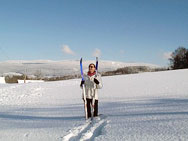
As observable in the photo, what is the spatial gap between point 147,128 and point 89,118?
208 centimetres

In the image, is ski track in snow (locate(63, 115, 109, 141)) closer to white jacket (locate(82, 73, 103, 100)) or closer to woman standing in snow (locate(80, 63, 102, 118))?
woman standing in snow (locate(80, 63, 102, 118))

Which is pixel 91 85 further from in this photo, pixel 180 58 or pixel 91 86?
pixel 180 58

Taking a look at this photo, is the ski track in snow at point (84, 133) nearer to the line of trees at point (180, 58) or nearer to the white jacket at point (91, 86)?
the white jacket at point (91, 86)

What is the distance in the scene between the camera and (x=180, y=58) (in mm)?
50188

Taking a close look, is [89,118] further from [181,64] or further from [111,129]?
[181,64]

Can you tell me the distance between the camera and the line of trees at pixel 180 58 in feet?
159

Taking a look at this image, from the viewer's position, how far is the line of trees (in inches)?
1902

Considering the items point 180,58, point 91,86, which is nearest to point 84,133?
point 91,86

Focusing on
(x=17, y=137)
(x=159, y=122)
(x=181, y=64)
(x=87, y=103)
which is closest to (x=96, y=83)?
(x=87, y=103)

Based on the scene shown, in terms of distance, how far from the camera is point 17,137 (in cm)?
414

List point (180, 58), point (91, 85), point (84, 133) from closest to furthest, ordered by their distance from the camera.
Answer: point (84, 133)
point (91, 85)
point (180, 58)

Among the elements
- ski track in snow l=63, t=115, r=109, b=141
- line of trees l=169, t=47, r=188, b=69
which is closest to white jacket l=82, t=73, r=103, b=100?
ski track in snow l=63, t=115, r=109, b=141

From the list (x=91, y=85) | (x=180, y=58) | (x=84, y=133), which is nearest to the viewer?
(x=84, y=133)

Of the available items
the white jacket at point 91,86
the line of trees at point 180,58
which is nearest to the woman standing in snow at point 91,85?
the white jacket at point 91,86
